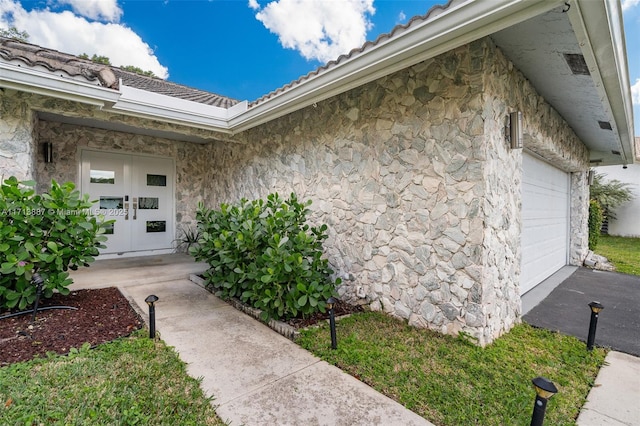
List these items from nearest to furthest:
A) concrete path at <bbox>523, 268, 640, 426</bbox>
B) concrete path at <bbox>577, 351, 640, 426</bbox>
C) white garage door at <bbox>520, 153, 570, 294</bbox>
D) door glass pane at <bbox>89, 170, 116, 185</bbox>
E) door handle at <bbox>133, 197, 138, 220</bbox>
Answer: concrete path at <bbox>577, 351, 640, 426</bbox>, concrete path at <bbox>523, 268, 640, 426</bbox>, white garage door at <bbox>520, 153, 570, 294</bbox>, door glass pane at <bbox>89, 170, 116, 185</bbox>, door handle at <bbox>133, 197, 138, 220</bbox>

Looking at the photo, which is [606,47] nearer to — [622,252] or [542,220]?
[542,220]

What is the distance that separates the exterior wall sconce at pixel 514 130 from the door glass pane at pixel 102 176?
8424 millimetres

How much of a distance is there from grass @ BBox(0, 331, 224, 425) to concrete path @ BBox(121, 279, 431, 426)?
0.65 ft

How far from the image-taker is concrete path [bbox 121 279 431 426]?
228 centimetres

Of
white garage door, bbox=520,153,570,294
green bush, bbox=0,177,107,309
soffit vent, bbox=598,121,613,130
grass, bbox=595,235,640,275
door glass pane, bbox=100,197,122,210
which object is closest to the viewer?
green bush, bbox=0,177,107,309

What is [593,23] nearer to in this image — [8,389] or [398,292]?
[398,292]

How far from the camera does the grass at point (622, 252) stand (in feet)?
27.0

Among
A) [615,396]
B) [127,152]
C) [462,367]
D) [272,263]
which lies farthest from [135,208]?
[615,396]

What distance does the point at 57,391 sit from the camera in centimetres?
232

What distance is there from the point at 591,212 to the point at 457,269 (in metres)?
10.2

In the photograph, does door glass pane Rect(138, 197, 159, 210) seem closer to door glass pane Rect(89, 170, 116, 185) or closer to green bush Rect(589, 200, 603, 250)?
door glass pane Rect(89, 170, 116, 185)

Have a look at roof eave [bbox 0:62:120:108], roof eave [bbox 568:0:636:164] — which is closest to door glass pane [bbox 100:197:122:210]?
roof eave [bbox 0:62:120:108]

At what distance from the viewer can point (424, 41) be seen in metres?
2.79

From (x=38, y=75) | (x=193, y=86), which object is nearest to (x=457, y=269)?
(x=38, y=75)
